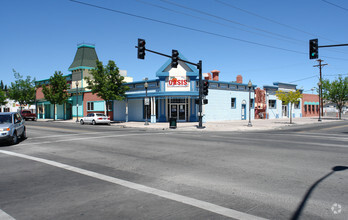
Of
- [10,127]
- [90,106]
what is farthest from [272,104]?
[10,127]

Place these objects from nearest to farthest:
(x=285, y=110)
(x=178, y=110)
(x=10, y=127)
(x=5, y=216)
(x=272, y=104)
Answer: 1. (x=5, y=216)
2. (x=10, y=127)
3. (x=178, y=110)
4. (x=272, y=104)
5. (x=285, y=110)

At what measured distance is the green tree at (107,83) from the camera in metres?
30.0

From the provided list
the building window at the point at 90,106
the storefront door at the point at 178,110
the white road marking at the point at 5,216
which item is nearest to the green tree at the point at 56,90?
the building window at the point at 90,106

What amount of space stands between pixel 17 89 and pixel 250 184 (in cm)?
5428

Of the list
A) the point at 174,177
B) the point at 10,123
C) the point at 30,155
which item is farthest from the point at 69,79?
the point at 174,177

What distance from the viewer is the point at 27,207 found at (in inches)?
170

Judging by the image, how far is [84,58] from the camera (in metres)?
44.5

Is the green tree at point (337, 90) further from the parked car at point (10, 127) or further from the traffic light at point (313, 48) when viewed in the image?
the parked car at point (10, 127)

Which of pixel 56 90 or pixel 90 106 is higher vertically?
pixel 56 90

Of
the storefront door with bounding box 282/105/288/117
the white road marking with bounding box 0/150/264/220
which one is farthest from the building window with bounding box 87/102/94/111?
the white road marking with bounding box 0/150/264/220

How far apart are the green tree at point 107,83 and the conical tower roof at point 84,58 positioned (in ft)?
44.5

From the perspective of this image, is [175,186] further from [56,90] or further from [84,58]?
[84,58]

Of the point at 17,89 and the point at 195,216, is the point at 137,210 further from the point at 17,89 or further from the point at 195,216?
the point at 17,89

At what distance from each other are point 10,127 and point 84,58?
3481cm
